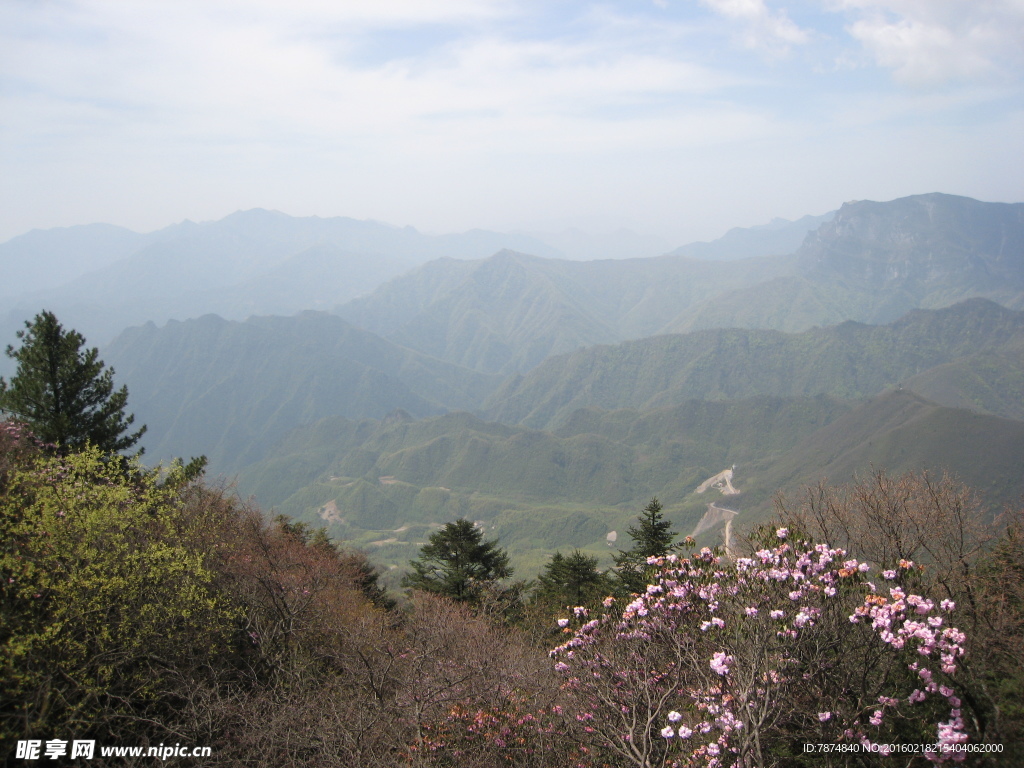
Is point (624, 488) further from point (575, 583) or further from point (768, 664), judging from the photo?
point (768, 664)

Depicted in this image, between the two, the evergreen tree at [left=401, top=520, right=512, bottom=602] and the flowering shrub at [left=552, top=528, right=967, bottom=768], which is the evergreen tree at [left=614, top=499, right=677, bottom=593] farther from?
the flowering shrub at [left=552, top=528, right=967, bottom=768]

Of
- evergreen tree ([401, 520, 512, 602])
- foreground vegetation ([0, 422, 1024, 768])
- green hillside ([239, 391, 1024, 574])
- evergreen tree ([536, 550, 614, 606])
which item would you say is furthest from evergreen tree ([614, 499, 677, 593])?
green hillside ([239, 391, 1024, 574])

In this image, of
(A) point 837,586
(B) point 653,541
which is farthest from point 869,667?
(B) point 653,541

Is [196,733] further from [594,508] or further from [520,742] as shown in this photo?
[594,508]

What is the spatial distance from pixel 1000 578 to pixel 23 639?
89.3 feet

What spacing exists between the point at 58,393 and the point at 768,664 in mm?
34161

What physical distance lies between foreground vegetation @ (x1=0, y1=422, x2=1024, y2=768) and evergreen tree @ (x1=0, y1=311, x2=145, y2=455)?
52.4 feet

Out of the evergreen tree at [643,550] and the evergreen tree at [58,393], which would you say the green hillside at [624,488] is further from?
the evergreen tree at [58,393]

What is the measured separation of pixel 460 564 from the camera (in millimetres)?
40938

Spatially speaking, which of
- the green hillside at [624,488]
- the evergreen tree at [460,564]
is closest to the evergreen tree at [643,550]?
the evergreen tree at [460,564]

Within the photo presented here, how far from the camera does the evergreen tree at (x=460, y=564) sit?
3991cm

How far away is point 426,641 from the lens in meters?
18.2

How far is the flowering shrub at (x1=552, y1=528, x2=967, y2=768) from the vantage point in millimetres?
10219

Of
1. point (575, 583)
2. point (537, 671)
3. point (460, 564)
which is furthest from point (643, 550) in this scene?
point (537, 671)
